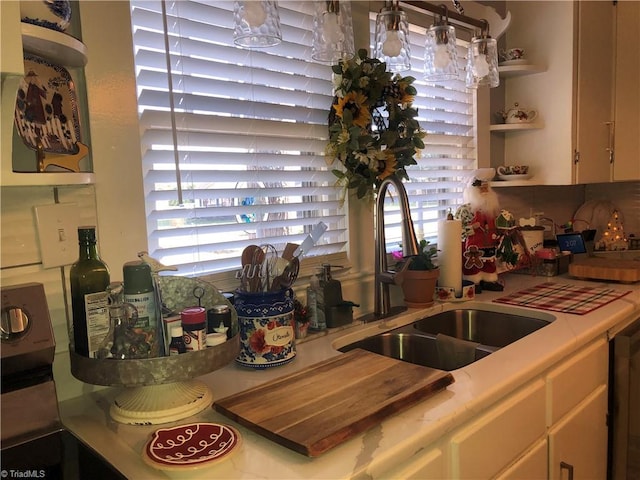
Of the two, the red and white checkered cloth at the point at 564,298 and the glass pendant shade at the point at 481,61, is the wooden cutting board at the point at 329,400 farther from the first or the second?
the glass pendant shade at the point at 481,61

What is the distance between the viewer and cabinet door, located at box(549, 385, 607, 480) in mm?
1391

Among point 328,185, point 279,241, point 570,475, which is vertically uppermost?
point 328,185

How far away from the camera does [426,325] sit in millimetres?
1762

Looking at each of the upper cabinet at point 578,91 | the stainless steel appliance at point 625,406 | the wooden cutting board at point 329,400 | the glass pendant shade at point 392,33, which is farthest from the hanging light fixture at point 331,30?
the upper cabinet at point 578,91

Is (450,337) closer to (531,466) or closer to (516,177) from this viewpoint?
(531,466)

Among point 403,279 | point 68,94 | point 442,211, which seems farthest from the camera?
point 442,211

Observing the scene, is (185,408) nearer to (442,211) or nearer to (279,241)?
(279,241)

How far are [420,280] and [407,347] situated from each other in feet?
0.85

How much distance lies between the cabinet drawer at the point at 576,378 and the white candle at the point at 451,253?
477 millimetres

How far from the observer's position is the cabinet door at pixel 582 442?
1391 millimetres

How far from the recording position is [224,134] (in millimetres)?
1424

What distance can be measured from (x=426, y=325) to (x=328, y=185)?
0.58m

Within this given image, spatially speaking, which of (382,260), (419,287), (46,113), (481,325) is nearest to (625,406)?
(481,325)

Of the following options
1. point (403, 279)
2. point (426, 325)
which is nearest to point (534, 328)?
point (426, 325)
